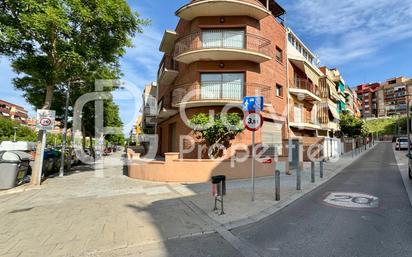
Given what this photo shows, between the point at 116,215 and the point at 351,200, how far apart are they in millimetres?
6747

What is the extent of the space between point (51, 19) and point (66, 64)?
231 cm

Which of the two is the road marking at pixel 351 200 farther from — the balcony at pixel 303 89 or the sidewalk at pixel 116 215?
the balcony at pixel 303 89

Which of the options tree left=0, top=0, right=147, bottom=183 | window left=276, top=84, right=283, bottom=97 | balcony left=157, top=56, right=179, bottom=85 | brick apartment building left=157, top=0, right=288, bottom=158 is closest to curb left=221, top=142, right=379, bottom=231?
brick apartment building left=157, top=0, right=288, bottom=158

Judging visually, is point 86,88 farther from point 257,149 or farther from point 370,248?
point 370,248

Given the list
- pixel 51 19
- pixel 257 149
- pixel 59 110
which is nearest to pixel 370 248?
pixel 257 149

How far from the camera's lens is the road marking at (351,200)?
7321 millimetres

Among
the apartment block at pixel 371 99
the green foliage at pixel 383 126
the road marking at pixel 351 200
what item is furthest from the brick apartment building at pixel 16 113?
the apartment block at pixel 371 99

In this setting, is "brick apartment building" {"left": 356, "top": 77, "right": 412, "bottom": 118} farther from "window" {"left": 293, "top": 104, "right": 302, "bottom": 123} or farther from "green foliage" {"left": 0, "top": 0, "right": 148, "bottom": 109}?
"green foliage" {"left": 0, "top": 0, "right": 148, "bottom": 109}

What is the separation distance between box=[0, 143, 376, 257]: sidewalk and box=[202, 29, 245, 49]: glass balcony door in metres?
9.39

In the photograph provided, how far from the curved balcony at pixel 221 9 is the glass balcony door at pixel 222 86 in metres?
3.87

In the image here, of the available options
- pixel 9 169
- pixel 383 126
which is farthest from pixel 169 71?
pixel 383 126

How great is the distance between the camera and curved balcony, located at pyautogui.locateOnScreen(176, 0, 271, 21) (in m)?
15.9

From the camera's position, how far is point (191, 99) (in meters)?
16.5

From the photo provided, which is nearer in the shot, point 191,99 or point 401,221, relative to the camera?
point 401,221
